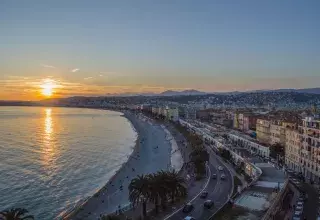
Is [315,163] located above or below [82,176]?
above

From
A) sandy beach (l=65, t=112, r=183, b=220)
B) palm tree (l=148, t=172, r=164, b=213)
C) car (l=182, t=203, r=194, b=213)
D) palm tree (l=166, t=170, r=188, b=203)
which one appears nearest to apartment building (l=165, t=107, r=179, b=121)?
sandy beach (l=65, t=112, r=183, b=220)

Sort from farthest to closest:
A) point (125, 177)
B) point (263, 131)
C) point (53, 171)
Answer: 1. point (263, 131)
2. point (53, 171)
3. point (125, 177)

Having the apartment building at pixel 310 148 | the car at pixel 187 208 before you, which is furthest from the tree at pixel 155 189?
the apartment building at pixel 310 148

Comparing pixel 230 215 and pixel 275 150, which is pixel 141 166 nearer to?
pixel 275 150

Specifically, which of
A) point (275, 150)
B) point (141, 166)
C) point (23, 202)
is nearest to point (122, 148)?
point (141, 166)

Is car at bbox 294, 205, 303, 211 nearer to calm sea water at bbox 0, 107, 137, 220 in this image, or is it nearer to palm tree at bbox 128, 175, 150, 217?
palm tree at bbox 128, 175, 150, 217

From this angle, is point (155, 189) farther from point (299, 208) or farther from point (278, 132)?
point (278, 132)

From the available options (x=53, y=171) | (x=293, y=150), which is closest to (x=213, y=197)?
(x=293, y=150)
